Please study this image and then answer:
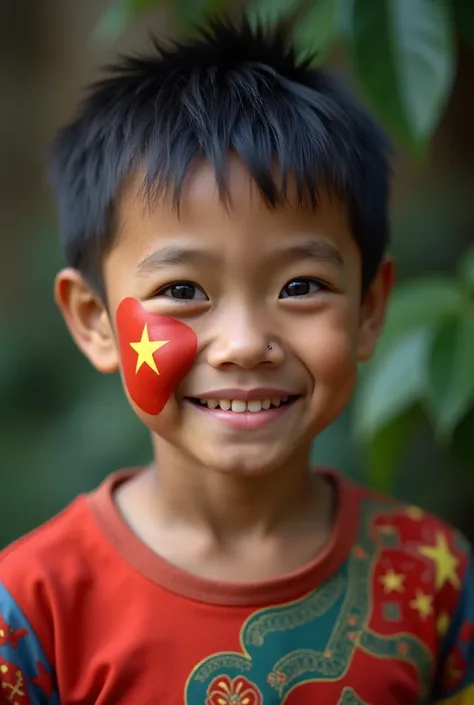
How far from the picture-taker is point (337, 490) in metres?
1.08

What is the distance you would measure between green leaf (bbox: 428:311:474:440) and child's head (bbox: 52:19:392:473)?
0.18 metres

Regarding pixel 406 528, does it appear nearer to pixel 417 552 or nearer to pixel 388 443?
pixel 417 552

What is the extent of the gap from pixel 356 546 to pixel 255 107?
447mm

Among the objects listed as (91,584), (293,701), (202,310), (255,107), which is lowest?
(293,701)

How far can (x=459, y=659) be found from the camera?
1.04 metres

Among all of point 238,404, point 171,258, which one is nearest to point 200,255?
point 171,258

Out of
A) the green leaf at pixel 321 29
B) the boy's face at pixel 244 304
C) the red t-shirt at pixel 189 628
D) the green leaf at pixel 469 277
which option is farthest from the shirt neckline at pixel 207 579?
the green leaf at pixel 321 29

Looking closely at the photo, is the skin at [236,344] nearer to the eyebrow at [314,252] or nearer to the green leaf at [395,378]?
the eyebrow at [314,252]

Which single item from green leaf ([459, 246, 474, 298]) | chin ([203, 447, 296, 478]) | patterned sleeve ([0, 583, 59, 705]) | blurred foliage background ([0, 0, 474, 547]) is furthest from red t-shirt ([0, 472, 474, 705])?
green leaf ([459, 246, 474, 298])

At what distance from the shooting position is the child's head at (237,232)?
848mm

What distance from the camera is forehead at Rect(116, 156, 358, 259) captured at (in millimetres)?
841

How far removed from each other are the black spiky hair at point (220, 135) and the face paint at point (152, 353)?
85 mm

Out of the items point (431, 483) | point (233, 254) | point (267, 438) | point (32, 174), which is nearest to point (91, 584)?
A: point (267, 438)

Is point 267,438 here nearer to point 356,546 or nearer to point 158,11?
point 356,546
